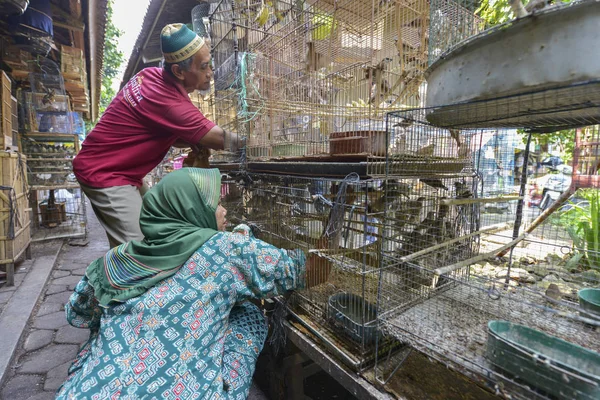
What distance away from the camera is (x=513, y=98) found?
3.54ft

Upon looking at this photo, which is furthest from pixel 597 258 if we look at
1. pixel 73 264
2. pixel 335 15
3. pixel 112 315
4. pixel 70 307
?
pixel 73 264

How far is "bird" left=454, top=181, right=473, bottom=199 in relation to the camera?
7.89 feet

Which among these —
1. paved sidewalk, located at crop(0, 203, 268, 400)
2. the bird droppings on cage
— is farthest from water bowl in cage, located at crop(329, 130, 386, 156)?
paved sidewalk, located at crop(0, 203, 268, 400)

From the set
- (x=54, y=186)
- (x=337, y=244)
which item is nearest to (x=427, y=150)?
(x=337, y=244)

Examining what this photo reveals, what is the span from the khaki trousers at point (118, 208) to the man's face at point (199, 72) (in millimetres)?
974

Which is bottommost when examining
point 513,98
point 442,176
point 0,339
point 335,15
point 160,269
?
point 0,339

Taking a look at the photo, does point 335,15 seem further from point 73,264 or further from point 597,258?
point 73,264

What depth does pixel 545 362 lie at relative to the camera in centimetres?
101

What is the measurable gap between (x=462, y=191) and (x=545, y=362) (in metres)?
1.62

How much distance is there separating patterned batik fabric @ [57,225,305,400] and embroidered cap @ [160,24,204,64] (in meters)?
1.47

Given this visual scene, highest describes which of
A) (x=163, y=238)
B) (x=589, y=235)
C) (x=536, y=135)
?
(x=536, y=135)

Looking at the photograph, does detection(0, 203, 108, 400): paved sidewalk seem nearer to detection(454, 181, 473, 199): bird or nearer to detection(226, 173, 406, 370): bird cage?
detection(226, 173, 406, 370): bird cage

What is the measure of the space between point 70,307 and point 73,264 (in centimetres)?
357

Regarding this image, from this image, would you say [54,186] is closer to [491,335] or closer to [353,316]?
[353,316]
